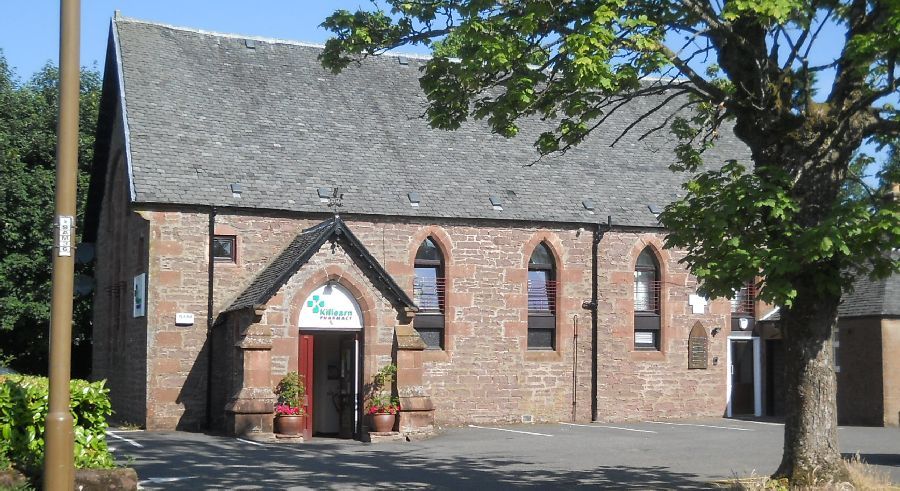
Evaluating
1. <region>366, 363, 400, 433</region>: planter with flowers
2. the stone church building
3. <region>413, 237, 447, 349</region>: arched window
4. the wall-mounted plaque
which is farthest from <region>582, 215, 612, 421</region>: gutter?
<region>366, 363, 400, 433</region>: planter with flowers

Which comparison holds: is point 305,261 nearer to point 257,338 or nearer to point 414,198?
point 257,338

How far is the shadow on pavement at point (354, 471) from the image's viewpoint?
14.4 metres

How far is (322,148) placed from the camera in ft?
90.1

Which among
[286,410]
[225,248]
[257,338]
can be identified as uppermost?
[225,248]

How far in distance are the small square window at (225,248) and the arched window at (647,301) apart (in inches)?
406

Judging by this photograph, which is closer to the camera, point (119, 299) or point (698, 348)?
point (119, 299)

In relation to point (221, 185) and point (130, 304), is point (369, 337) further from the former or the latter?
point (130, 304)

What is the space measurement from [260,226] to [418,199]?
151 inches

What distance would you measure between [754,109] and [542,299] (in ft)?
51.2

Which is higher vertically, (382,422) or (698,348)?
(698,348)

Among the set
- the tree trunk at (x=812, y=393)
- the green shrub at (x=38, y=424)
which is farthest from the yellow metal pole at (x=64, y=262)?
the tree trunk at (x=812, y=393)

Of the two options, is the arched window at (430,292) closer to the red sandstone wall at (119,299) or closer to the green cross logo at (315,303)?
the green cross logo at (315,303)

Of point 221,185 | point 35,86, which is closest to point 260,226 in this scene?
point 221,185

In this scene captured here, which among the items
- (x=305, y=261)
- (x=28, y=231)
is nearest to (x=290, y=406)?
(x=305, y=261)
